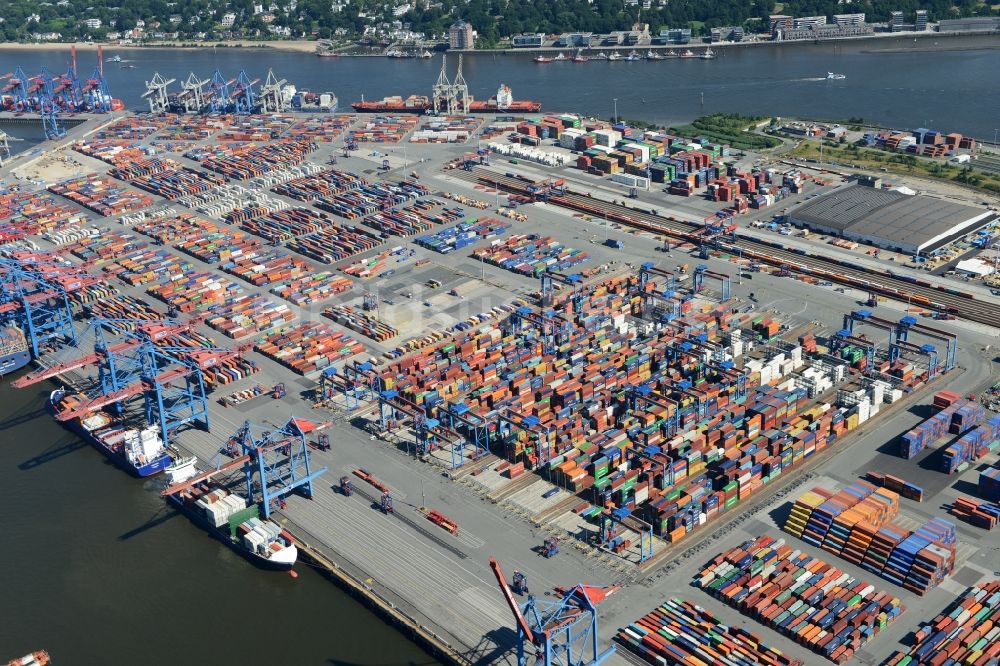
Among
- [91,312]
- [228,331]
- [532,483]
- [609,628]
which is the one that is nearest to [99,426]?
[228,331]

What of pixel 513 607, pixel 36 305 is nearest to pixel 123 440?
pixel 36 305

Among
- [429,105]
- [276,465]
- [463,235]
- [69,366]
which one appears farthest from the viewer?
[429,105]

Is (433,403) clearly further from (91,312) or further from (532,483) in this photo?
(91,312)

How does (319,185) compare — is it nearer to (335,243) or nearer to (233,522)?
(335,243)

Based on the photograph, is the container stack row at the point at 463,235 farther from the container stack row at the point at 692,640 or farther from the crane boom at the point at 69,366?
the container stack row at the point at 692,640

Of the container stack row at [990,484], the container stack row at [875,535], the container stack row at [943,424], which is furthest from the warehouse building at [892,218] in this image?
the container stack row at [875,535]

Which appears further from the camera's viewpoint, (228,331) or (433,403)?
(228,331)

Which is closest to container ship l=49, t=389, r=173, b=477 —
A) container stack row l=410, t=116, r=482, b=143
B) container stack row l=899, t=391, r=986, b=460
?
container stack row l=899, t=391, r=986, b=460

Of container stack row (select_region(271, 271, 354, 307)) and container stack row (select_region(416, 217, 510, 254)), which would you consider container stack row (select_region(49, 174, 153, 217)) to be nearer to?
container stack row (select_region(271, 271, 354, 307))
